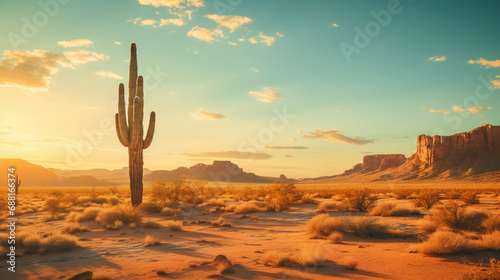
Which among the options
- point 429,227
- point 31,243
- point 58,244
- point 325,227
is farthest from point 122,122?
point 429,227

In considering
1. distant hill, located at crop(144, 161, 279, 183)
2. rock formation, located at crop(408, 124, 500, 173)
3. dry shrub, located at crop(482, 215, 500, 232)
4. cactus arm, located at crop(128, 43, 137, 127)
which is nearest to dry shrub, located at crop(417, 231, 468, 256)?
dry shrub, located at crop(482, 215, 500, 232)

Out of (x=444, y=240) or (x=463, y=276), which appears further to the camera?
(x=444, y=240)

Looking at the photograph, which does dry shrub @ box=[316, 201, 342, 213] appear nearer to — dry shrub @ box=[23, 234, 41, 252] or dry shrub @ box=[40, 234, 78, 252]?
dry shrub @ box=[40, 234, 78, 252]

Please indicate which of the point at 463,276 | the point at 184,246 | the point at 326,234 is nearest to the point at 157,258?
the point at 184,246

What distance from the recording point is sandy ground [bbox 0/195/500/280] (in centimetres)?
595

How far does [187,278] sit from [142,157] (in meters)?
12.1

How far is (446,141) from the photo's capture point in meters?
93.2

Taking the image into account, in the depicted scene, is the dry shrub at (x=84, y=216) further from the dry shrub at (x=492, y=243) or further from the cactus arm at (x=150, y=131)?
Result: the dry shrub at (x=492, y=243)

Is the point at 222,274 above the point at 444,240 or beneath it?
beneath

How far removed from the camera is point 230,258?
7371 mm

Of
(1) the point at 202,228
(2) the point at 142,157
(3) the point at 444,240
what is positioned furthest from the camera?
(2) the point at 142,157

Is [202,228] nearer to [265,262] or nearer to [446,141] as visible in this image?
[265,262]

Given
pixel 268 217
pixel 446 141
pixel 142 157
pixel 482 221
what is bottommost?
pixel 268 217

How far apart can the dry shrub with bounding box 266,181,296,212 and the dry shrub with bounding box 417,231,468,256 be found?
1306 centimetres
